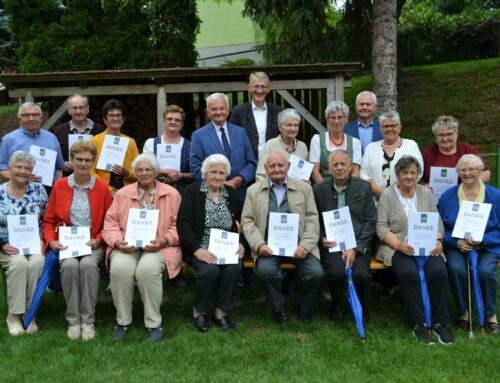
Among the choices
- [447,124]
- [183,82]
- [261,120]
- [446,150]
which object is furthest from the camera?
[183,82]

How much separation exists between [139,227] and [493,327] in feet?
Result: 10.5

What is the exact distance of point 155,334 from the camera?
485cm

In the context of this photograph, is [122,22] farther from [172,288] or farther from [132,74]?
[172,288]

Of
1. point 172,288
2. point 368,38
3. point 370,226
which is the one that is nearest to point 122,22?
point 368,38

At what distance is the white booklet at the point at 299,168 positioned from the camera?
5457mm

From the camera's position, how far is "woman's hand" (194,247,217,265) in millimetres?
4996

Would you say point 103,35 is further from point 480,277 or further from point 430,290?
point 480,277

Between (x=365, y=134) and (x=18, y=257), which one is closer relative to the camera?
(x=18, y=257)

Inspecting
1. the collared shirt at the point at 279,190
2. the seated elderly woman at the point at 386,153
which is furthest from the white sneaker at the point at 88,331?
the seated elderly woman at the point at 386,153

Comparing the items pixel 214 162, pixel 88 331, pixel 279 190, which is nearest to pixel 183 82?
pixel 214 162

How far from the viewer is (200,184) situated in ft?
17.1

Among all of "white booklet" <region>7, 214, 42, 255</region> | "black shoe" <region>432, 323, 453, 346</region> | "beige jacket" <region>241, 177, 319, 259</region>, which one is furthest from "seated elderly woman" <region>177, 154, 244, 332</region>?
"black shoe" <region>432, 323, 453, 346</region>

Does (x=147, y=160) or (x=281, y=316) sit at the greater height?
(x=147, y=160)

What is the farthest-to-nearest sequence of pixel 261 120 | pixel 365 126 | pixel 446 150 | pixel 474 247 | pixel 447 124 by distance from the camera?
pixel 261 120 < pixel 365 126 < pixel 446 150 < pixel 447 124 < pixel 474 247
